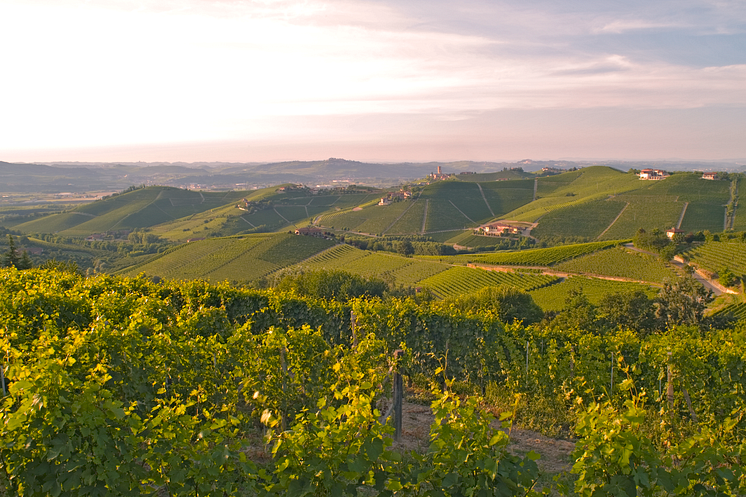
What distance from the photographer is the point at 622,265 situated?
5884 cm

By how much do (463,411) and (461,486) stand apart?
0.70 meters

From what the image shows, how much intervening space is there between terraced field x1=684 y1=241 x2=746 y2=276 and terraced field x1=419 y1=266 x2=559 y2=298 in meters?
18.4

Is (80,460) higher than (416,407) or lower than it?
higher

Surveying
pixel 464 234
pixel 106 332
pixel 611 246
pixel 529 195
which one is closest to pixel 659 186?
pixel 529 195

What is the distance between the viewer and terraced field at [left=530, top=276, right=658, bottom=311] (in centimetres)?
4741

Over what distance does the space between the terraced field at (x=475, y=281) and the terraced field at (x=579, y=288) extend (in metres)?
2.14

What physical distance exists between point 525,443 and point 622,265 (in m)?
60.0

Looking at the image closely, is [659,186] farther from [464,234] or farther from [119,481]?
[119,481]

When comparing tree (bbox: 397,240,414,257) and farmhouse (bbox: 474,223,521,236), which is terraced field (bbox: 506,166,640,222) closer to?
farmhouse (bbox: 474,223,521,236)

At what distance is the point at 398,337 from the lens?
11539mm

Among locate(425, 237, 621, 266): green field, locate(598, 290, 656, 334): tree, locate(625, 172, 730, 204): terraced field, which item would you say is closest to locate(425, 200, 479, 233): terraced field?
locate(625, 172, 730, 204): terraced field

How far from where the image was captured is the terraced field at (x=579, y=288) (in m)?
47.4

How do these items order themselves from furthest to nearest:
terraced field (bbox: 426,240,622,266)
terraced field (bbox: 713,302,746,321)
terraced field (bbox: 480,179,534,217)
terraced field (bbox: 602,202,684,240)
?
1. terraced field (bbox: 480,179,534,217)
2. terraced field (bbox: 602,202,684,240)
3. terraced field (bbox: 426,240,622,266)
4. terraced field (bbox: 713,302,746,321)

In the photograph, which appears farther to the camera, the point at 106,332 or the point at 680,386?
the point at 680,386
